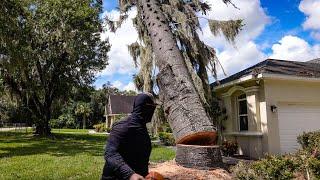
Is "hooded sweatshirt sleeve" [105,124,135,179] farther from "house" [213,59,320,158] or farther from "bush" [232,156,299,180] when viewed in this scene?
"house" [213,59,320,158]

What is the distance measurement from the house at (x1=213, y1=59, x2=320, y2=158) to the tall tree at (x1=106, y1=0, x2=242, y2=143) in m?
2.00

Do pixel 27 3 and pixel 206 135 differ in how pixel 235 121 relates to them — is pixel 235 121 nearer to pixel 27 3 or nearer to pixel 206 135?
pixel 206 135

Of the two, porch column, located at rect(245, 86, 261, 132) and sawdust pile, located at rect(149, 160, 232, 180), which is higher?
porch column, located at rect(245, 86, 261, 132)

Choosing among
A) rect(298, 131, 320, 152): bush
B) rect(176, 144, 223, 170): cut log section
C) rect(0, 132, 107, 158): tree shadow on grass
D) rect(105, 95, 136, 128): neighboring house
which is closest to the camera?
rect(176, 144, 223, 170): cut log section

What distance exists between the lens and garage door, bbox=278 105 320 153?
1502cm

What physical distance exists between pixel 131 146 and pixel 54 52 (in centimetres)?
2583

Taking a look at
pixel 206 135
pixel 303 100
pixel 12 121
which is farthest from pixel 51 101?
pixel 12 121

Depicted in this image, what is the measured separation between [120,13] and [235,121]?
6.74 meters

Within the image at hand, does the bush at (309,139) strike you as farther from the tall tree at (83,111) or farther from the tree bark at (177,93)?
the tall tree at (83,111)

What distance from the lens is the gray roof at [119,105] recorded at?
54.6 meters

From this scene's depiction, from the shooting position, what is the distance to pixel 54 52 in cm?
2792

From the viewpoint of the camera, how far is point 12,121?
59.4 meters

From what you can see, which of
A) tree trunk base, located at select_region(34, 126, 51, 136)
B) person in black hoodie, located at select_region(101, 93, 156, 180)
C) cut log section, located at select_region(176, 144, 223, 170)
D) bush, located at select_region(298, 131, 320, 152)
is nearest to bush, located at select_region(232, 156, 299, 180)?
cut log section, located at select_region(176, 144, 223, 170)

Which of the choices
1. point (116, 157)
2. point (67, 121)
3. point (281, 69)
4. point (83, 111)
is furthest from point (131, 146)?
point (67, 121)
